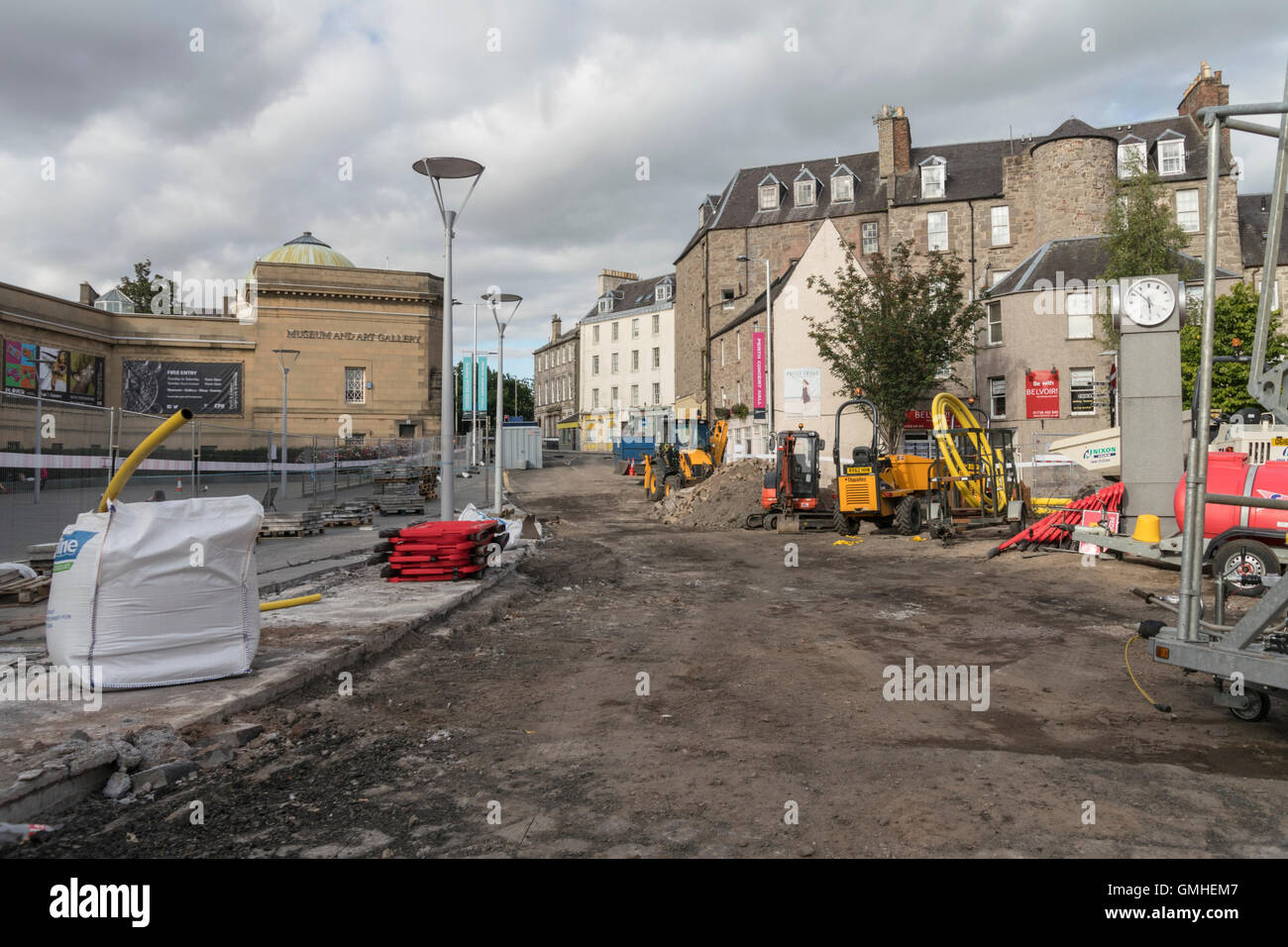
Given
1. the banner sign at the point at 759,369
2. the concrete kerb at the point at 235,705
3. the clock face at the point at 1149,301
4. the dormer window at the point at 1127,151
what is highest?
the dormer window at the point at 1127,151

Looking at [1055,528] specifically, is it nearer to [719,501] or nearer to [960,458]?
[960,458]

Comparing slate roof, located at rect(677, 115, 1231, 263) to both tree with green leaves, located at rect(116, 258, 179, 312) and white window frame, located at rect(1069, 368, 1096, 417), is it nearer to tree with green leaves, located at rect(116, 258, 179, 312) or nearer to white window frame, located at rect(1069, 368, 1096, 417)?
white window frame, located at rect(1069, 368, 1096, 417)

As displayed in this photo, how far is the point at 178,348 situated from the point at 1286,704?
57539 mm

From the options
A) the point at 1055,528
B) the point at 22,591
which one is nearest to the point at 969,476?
the point at 1055,528

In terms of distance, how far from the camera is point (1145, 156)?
1489 inches

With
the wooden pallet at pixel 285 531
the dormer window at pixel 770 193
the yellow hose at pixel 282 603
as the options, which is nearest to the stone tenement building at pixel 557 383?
the dormer window at pixel 770 193

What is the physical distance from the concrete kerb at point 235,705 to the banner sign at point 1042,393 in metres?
29.3

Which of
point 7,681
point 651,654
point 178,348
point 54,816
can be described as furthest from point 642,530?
point 178,348

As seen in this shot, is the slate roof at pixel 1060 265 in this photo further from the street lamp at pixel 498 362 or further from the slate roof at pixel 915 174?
the street lamp at pixel 498 362

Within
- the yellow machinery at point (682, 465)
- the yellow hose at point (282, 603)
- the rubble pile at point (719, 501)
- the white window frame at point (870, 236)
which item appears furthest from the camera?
the white window frame at point (870, 236)

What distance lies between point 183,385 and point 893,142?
44172 millimetres

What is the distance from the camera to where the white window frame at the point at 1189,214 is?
37.7m

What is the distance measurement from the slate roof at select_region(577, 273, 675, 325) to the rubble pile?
130 ft

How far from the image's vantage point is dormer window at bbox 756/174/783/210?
4803cm
